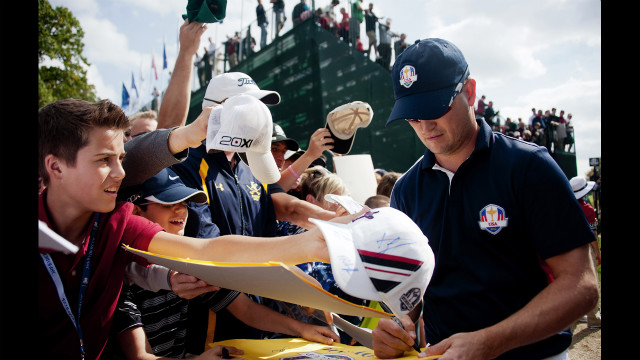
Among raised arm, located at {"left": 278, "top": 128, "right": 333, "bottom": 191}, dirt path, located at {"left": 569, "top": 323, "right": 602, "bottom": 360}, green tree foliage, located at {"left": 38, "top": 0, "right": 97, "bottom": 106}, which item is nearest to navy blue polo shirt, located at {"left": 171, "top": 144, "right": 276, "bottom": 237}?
raised arm, located at {"left": 278, "top": 128, "right": 333, "bottom": 191}

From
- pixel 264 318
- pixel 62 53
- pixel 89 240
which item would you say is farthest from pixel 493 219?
pixel 62 53

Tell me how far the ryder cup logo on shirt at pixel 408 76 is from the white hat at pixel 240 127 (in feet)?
1.98

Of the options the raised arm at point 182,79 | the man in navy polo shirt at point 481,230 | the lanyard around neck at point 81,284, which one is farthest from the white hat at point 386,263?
the raised arm at point 182,79

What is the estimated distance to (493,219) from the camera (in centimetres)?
149

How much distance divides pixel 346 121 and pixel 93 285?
1849mm

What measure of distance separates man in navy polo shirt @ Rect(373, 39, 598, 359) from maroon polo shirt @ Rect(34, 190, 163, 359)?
91 centimetres

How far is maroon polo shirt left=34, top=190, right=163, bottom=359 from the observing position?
1246 mm

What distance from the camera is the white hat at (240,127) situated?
4.58 feet

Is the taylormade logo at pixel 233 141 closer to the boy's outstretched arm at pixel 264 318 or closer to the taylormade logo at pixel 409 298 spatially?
the taylormade logo at pixel 409 298

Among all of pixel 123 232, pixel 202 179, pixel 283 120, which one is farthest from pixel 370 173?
pixel 283 120

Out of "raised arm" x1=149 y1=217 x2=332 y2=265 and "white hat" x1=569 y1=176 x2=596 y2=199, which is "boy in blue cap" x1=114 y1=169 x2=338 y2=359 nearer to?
"raised arm" x1=149 y1=217 x2=332 y2=265

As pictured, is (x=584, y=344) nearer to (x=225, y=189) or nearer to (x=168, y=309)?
(x=225, y=189)

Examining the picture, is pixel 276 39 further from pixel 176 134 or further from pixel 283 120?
pixel 176 134
